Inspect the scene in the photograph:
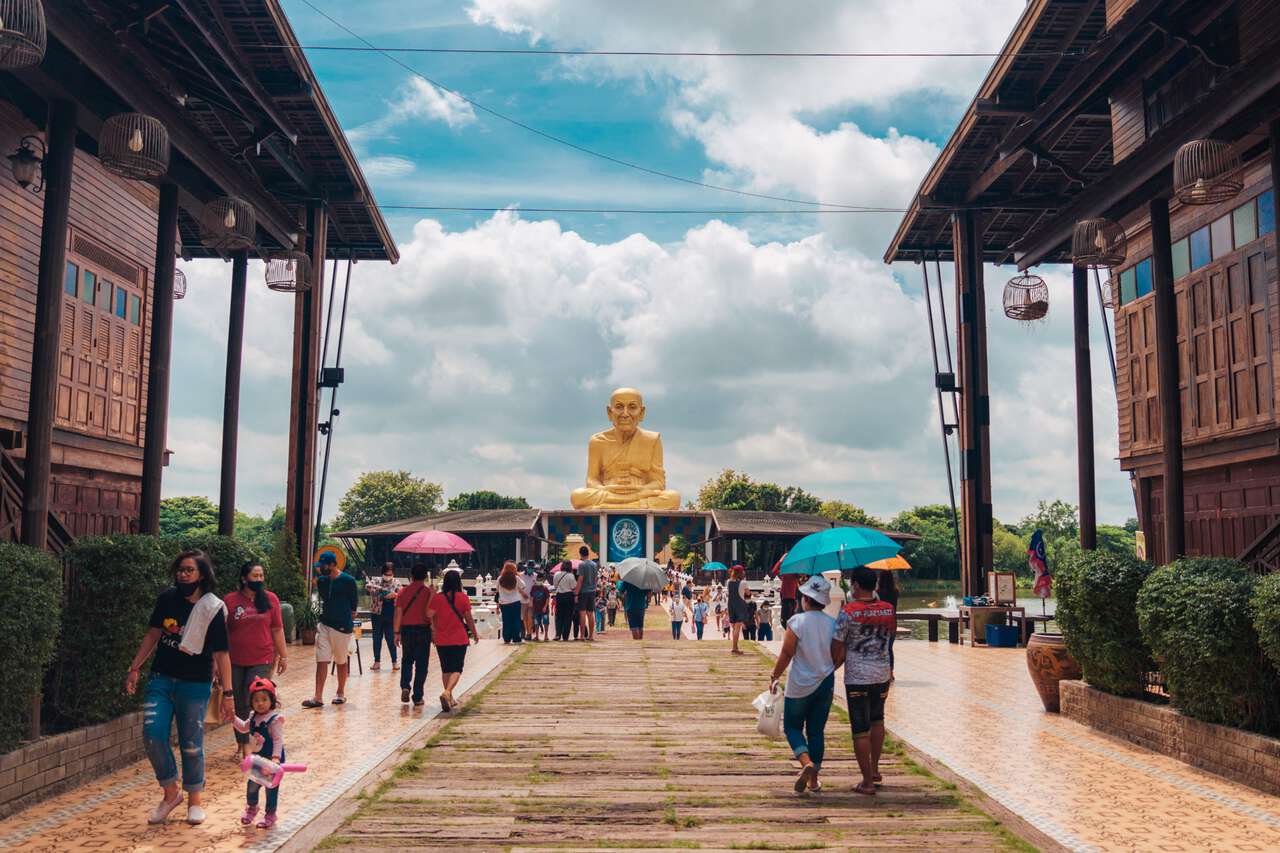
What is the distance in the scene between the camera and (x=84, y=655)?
8.20m

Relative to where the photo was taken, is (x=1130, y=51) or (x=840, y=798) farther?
(x=1130, y=51)

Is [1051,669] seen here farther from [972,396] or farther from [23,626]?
[972,396]

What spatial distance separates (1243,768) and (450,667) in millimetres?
6673

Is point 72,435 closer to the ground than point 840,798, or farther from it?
farther from it

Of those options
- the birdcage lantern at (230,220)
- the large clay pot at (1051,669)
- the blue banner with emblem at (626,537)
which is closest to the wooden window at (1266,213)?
the large clay pot at (1051,669)

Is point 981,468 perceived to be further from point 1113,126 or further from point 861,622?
point 861,622

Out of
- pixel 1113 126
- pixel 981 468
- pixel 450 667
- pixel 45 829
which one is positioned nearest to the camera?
pixel 45 829

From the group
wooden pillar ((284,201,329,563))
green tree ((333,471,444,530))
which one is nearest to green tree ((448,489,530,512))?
green tree ((333,471,444,530))

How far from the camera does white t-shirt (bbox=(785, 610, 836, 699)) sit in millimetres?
7246

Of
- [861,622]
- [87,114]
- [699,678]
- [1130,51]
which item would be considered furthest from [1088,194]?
[87,114]

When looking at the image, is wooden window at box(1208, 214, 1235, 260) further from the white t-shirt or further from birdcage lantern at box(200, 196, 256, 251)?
birdcage lantern at box(200, 196, 256, 251)

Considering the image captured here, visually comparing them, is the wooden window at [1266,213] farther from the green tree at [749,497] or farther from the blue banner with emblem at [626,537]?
the green tree at [749,497]

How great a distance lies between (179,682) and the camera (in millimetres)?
6656

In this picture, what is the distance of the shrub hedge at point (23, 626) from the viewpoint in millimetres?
6730
